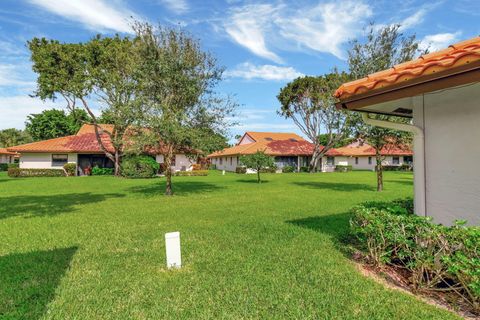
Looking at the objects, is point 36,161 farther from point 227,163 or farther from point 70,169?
point 227,163

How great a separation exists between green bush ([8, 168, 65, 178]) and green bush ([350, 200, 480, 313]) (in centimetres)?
3667

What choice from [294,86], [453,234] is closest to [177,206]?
[453,234]

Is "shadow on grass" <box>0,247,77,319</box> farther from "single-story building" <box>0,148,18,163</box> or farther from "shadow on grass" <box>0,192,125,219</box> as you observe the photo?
"single-story building" <box>0,148,18,163</box>

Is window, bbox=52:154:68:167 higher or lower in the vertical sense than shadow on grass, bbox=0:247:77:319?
higher

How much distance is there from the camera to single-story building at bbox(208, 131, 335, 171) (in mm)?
44812

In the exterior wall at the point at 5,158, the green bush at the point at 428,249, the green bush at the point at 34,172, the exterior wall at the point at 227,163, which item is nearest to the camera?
the green bush at the point at 428,249

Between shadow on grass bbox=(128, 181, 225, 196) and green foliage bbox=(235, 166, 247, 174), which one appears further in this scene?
green foliage bbox=(235, 166, 247, 174)

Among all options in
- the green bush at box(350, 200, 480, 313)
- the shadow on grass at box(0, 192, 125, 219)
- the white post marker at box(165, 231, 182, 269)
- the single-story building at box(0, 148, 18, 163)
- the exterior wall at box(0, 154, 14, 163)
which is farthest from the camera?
→ the exterior wall at box(0, 154, 14, 163)

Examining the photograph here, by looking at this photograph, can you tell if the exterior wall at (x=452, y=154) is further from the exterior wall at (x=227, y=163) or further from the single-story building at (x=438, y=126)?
the exterior wall at (x=227, y=163)

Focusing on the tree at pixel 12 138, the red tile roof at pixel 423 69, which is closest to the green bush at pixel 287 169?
the red tile roof at pixel 423 69

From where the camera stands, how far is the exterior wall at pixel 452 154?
13.0 ft

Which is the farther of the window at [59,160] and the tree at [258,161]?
the window at [59,160]

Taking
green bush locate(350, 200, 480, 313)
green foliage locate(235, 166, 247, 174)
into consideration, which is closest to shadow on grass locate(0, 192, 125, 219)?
green bush locate(350, 200, 480, 313)

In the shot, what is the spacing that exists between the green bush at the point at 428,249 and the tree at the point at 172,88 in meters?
11.3
